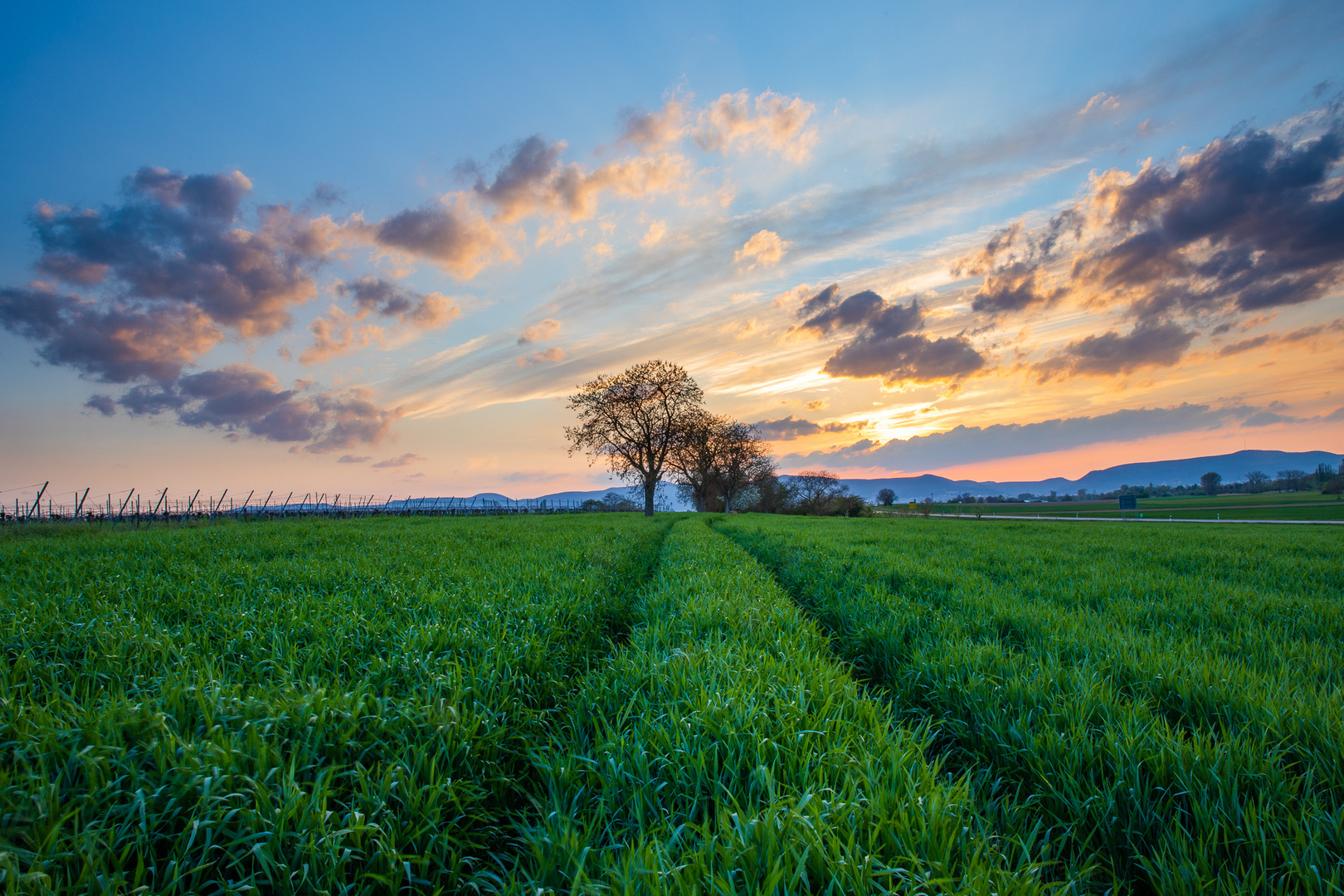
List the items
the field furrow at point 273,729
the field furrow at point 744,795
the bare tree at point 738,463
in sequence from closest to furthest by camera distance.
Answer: the field furrow at point 744,795, the field furrow at point 273,729, the bare tree at point 738,463

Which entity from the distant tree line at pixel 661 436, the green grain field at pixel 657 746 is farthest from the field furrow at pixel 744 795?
the distant tree line at pixel 661 436

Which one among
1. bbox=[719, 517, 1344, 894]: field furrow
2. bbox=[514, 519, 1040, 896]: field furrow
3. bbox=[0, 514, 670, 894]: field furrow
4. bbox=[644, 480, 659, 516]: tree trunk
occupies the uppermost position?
bbox=[644, 480, 659, 516]: tree trunk

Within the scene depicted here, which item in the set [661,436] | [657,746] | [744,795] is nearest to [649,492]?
[661,436]

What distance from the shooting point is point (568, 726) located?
11.8ft

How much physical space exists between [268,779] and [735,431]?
70.0 meters

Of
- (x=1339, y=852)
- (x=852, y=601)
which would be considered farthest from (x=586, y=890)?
(x=852, y=601)

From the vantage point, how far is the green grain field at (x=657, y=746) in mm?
2002

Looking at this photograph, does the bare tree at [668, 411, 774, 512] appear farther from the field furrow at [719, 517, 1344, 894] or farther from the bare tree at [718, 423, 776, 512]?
the field furrow at [719, 517, 1344, 894]

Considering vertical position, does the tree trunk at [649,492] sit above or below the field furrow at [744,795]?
above

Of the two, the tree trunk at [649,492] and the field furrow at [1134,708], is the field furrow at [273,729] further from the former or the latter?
the tree trunk at [649,492]

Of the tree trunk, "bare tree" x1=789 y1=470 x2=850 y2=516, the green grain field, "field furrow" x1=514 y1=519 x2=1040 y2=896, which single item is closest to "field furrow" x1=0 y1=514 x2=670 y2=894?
the green grain field

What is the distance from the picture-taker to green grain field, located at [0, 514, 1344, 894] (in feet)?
6.57

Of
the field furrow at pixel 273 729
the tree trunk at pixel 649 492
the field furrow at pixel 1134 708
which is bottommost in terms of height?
the field furrow at pixel 1134 708

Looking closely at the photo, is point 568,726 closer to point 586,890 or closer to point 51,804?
point 586,890
